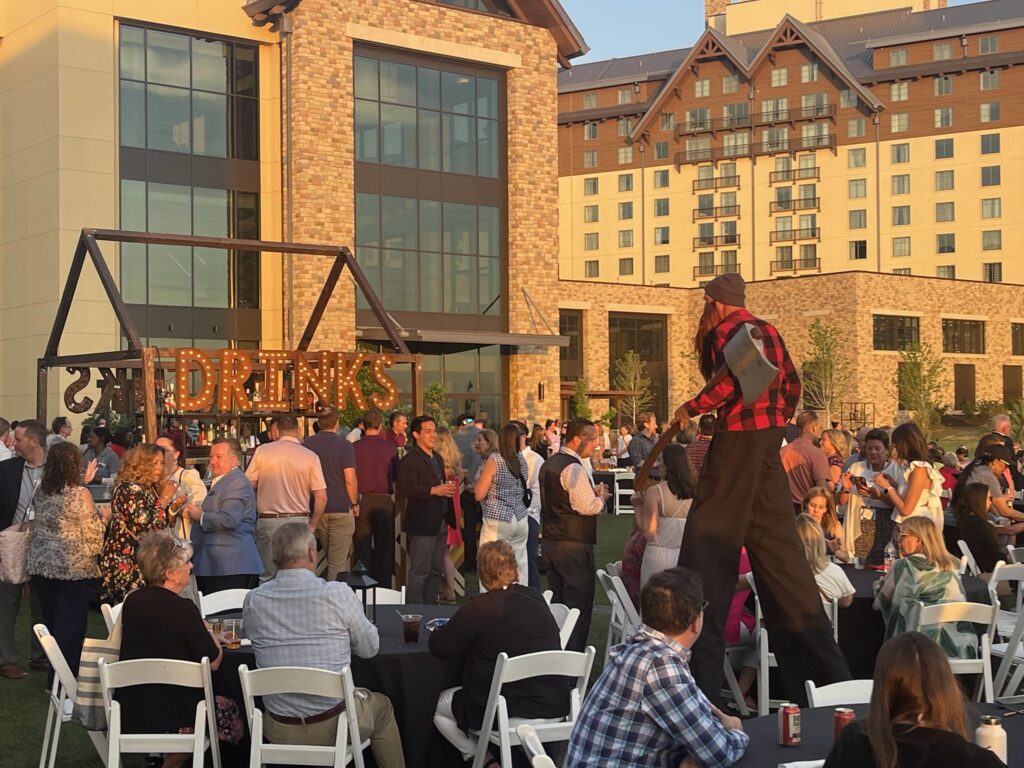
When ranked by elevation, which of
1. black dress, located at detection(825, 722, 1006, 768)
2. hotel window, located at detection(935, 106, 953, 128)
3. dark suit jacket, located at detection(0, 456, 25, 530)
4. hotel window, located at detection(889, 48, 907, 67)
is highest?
hotel window, located at detection(889, 48, 907, 67)

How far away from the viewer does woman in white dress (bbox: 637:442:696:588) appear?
789 centimetres

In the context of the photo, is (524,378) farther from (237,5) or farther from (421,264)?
(237,5)

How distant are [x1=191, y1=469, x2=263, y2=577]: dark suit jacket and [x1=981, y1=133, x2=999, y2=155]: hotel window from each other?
2497 inches

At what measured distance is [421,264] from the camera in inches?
1347

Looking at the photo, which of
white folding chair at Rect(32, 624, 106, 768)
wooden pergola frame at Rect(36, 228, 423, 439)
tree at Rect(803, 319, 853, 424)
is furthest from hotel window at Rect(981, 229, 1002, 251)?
white folding chair at Rect(32, 624, 106, 768)

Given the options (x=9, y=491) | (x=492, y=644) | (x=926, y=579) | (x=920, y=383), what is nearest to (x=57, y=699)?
(x=492, y=644)

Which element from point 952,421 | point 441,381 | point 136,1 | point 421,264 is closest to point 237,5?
point 136,1

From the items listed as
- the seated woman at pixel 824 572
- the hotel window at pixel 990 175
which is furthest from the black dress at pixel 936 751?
the hotel window at pixel 990 175

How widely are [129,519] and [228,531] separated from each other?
1.18m

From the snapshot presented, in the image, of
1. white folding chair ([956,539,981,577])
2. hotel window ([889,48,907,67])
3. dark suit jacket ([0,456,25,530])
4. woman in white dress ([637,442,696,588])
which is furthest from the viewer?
hotel window ([889,48,907,67])

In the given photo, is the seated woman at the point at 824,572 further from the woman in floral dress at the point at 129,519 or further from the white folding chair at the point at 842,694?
the woman in floral dress at the point at 129,519

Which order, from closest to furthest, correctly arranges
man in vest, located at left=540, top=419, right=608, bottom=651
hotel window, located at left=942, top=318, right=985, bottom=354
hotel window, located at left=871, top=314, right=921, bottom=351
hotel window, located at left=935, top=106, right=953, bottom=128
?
1. man in vest, located at left=540, top=419, right=608, bottom=651
2. hotel window, located at left=871, top=314, right=921, bottom=351
3. hotel window, located at left=942, top=318, right=985, bottom=354
4. hotel window, located at left=935, top=106, right=953, bottom=128

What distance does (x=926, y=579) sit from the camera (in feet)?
23.3

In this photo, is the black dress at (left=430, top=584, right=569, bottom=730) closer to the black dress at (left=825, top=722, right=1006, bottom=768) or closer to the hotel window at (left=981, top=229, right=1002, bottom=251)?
the black dress at (left=825, top=722, right=1006, bottom=768)
